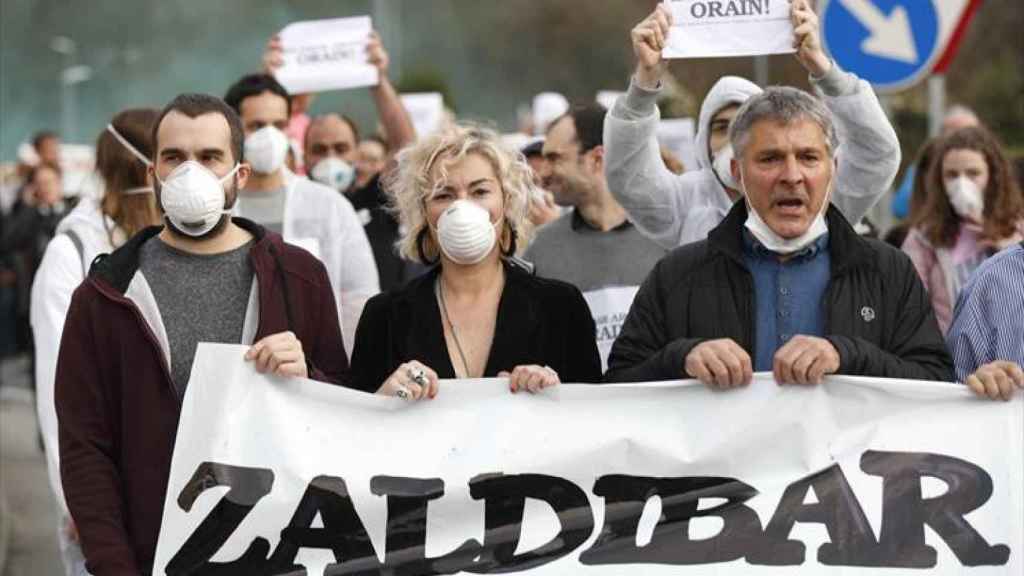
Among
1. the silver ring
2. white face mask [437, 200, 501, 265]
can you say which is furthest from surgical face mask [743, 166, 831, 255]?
the silver ring

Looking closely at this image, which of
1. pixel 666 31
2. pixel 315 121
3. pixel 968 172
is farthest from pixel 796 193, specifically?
pixel 315 121

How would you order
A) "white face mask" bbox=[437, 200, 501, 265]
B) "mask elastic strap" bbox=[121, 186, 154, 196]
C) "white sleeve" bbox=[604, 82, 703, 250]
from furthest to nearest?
"mask elastic strap" bbox=[121, 186, 154, 196]
"white sleeve" bbox=[604, 82, 703, 250]
"white face mask" bbox=[437, 200, 501, 265]

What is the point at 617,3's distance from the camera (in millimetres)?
44344

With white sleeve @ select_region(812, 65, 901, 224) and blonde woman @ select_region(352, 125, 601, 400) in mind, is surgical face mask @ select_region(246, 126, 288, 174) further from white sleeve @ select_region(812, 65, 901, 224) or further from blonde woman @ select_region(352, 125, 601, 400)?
white sleeve @ select_region(812, 65, 901, 224)

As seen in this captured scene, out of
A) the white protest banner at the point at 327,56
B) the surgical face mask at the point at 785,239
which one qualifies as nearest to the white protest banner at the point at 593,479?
the surgical face mask at the point at 785,239

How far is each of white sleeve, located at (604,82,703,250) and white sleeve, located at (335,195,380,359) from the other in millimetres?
1039

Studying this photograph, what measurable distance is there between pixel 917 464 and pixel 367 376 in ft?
4.82

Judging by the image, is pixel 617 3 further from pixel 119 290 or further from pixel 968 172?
pixel 119 290

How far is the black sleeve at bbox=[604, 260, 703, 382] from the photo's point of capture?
508 centimetres

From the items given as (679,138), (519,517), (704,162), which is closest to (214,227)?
(519,517)

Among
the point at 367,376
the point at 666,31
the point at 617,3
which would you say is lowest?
the point at 367,376

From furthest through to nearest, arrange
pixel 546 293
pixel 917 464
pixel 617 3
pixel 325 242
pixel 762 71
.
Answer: pixel 617 3, pixel 762 71, pixel 325 242, pixel 546 293, pixel 917 464

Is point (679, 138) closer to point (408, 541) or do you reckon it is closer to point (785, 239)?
point (785, 239)

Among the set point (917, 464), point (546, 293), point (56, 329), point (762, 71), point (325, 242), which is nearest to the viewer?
point (917, 464)
